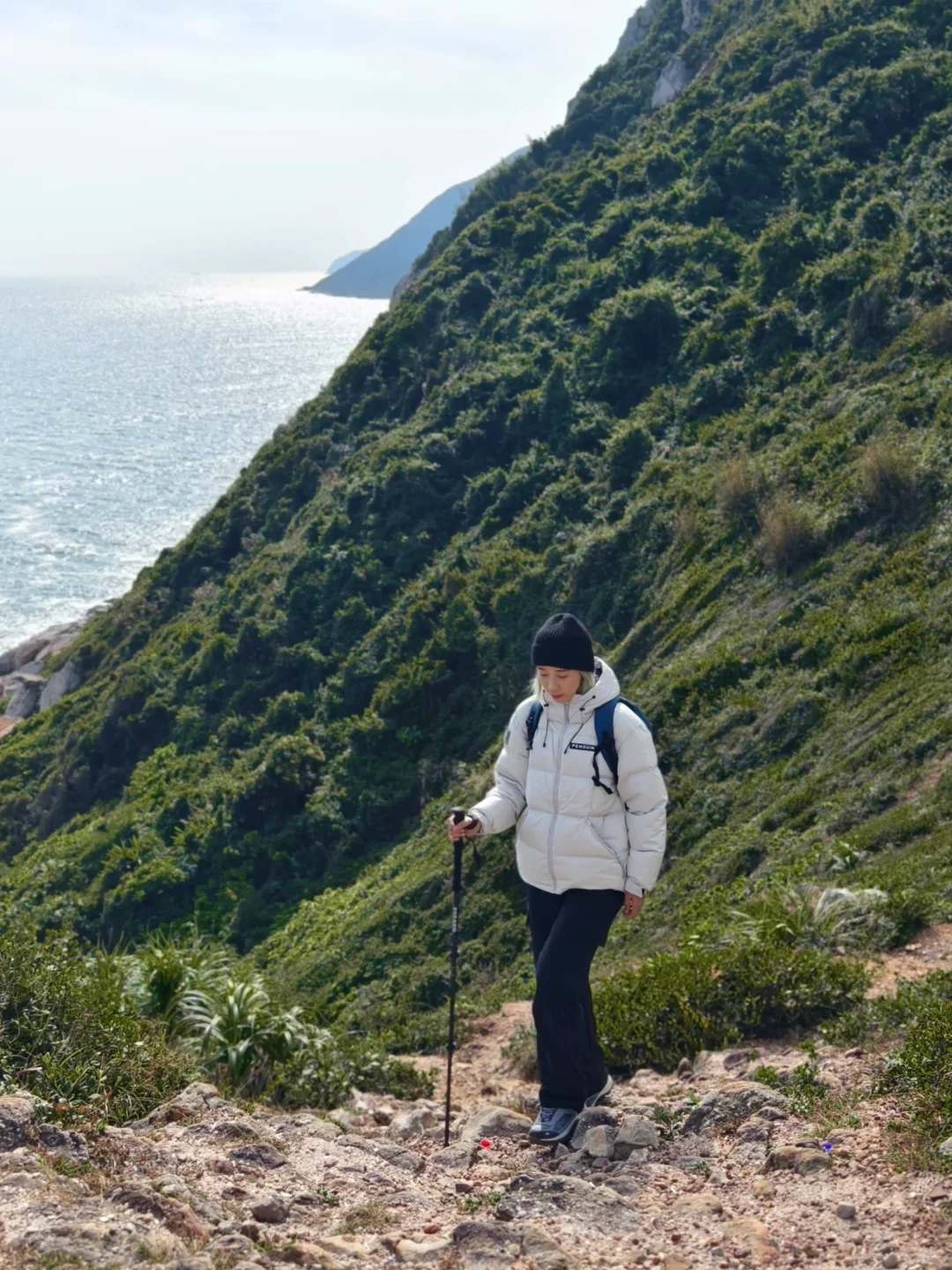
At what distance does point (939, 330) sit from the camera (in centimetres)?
1911

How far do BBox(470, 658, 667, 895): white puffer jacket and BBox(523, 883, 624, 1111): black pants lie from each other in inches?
3.8

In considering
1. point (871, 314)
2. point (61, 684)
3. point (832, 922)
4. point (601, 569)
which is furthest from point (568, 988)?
point (61, 684)

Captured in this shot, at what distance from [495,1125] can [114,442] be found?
80717 millimetres

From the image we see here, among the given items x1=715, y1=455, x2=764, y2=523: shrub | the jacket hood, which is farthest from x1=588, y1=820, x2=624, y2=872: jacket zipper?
x1=715, y1=455, x2=764, y2=523: shrub

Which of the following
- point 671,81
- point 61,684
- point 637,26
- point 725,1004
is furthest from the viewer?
point 637,26

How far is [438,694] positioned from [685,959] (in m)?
15.2

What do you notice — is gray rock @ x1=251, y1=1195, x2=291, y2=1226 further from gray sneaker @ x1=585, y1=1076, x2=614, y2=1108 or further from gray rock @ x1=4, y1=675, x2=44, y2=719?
gray rock @ x1=4, y1=675, x2=44, y2=719

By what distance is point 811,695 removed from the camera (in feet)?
44.3

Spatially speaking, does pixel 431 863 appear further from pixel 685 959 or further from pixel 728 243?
pixel 728 243

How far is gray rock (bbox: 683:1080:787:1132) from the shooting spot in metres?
5.17

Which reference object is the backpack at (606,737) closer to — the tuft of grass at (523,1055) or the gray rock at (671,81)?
the tuft of grass at (523,1055)

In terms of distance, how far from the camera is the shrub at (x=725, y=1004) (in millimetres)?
6270

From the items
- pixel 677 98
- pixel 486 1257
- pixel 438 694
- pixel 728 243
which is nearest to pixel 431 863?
pixel 438 694

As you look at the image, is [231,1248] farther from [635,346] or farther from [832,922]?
[635,346]
